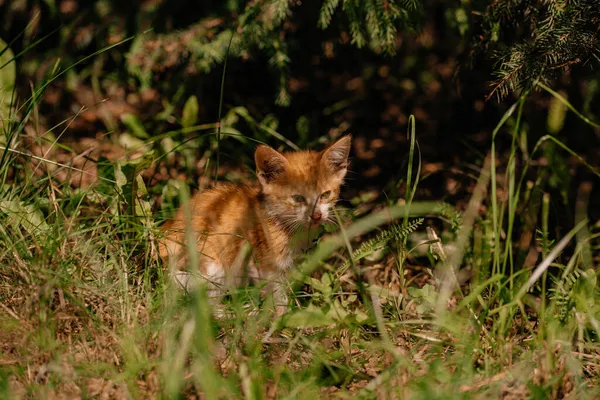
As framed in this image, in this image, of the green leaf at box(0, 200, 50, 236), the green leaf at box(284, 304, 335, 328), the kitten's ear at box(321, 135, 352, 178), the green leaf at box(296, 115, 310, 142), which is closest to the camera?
the green leaf at box(284, 304, 335, 328)

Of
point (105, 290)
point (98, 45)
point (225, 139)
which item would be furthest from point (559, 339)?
point (98, 45)

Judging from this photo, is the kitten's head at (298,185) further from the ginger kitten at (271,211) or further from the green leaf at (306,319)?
the green leaf at (306,319)

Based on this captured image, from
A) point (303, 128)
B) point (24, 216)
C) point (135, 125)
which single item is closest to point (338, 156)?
point (303, 128)

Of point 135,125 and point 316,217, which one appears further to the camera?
point 135,125

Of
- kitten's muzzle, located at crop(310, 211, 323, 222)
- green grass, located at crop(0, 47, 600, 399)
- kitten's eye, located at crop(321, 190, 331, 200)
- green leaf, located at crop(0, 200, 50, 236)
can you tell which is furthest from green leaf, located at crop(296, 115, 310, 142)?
green leaf, located at crop(0, 200, 50, 236)

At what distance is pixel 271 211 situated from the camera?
10.2 feet

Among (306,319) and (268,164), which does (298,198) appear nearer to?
(268,164)

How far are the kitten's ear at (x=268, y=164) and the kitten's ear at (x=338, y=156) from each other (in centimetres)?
21

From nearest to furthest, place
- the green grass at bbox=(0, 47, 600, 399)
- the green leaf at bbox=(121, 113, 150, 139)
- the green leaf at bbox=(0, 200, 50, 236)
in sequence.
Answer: the green grass at bbox=(0, 47, 600, 399) → the green leaf at bbox=(0, 200, 50, 236) → the green leaf at bbox=(121, 113, 150, 139)

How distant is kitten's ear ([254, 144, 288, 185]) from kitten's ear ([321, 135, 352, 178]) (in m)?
0.21

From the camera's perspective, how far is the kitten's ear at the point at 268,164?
2.94 meters

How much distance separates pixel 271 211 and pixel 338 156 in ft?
1.42

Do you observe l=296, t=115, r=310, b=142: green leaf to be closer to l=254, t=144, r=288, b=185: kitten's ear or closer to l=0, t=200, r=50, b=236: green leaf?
l=254, t=144, r=288, b=185: kitten's ear

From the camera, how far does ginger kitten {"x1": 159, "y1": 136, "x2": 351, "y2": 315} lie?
2.97 meters
